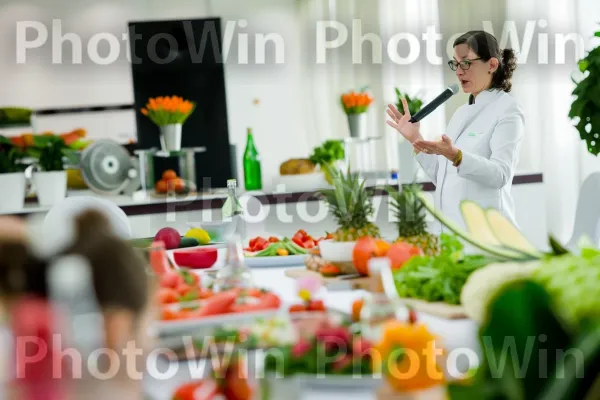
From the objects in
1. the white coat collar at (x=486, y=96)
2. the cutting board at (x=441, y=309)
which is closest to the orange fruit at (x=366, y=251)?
the cutting board at (x=441, y=309)

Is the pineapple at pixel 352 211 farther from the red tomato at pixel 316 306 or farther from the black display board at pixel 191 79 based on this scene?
the black display board at pixel 191 79

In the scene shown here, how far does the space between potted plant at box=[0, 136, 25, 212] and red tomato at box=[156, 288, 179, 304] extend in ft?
10.4

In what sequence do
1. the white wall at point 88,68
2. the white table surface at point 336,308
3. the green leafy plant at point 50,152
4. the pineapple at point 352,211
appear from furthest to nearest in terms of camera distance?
1. the white wall at point 88,68
2. the green leafy plant at point 50,152
3. the pineapple at point 352,211
4. the white table surface at point 336,308

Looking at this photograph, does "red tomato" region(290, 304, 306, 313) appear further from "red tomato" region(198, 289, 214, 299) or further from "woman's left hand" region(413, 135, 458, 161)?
"woman's left hand" region(413, 135, 458, 161)

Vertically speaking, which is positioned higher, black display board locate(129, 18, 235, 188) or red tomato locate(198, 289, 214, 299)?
black display board locate(129, 18, 235, 188)

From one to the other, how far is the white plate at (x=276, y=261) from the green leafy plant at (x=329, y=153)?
9.00ft

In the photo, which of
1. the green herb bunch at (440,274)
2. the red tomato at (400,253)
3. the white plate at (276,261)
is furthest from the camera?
the white plate at (276,261)

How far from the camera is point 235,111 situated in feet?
29.5

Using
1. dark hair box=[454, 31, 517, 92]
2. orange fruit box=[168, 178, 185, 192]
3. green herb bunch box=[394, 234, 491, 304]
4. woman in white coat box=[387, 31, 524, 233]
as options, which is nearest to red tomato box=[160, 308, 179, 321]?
green herb bunch box=[394, 234, 491, 304]

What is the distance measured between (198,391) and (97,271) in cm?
25

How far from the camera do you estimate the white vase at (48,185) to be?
4.64 meters

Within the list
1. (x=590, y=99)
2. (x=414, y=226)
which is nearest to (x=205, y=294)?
(x=414, y=226)

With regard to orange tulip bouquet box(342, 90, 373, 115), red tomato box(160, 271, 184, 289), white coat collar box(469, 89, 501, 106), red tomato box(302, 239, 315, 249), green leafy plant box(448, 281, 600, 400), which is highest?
orange tulip bouquet box(342, 90, 373, 115)

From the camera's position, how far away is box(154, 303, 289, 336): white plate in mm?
1409
